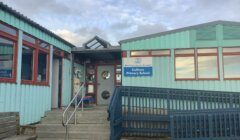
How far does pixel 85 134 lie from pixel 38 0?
27.2 feet

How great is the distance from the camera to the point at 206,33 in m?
9.49

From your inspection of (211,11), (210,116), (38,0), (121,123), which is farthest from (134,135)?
(211,11)

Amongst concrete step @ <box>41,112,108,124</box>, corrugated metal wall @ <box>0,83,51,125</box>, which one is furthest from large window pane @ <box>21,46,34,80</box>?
concrete step @ <box>41,112,108,124</box>

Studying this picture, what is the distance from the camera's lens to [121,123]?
7.72 meters

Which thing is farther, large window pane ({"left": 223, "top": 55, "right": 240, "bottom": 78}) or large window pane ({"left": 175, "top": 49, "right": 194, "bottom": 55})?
large window pane ({"left": 175, "top": 49, "right": 194, "bottom": 55})

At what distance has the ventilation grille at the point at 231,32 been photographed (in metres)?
9.28

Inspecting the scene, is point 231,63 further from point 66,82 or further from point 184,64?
point 66,82

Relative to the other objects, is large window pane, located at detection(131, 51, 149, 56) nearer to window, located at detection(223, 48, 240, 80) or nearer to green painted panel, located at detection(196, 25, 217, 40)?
green painted panel, located at detection(196, 25, 217, 40)

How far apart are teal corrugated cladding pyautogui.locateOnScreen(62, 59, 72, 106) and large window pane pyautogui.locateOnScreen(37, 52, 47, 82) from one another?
60.8 inches

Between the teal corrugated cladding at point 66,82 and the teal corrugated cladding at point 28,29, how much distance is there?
2.61 feet

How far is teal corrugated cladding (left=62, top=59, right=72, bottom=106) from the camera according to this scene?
1060cm

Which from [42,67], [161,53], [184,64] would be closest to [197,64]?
[184,64]

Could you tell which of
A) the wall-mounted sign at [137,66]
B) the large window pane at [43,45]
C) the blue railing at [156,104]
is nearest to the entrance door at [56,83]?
the large window pane at [43,45]

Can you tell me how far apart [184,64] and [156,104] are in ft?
8.53
